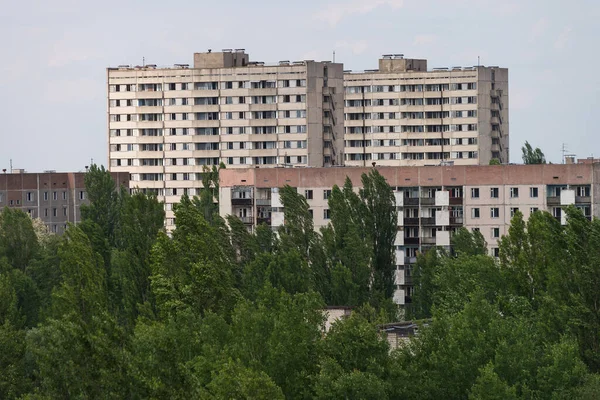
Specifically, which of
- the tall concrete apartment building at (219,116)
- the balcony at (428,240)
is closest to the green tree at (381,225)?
the balcony at (428,240)

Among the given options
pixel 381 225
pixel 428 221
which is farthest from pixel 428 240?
pixel 381 225

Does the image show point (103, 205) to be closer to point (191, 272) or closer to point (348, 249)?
point (348, 249)

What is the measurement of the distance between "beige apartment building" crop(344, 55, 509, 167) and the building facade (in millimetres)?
19304

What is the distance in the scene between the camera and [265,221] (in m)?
83.6

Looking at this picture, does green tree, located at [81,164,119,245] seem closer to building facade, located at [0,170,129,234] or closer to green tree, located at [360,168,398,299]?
green tree, located at [360,168,398,299]

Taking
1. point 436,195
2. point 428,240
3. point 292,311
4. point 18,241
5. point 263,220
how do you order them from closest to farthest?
point 292,311 → point 18,241 → point 436,195 → point 428,240 → point 263,220

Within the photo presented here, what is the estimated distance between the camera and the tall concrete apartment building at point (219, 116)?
113 meters

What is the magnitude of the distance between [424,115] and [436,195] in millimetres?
42521

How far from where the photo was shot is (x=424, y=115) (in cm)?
12212

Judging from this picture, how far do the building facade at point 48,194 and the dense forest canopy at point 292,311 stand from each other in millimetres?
38369

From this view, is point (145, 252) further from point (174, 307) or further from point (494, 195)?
point (494, 195)

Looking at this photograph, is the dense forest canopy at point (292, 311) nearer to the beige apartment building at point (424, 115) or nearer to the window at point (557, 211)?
the window at point (557, 211)

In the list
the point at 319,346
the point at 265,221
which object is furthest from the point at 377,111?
the point at 319,346

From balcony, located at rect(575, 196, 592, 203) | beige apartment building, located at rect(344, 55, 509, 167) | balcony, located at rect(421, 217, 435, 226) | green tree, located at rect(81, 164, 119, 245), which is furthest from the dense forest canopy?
beige apartment building, located at rect(344, 55, 509, 167)
